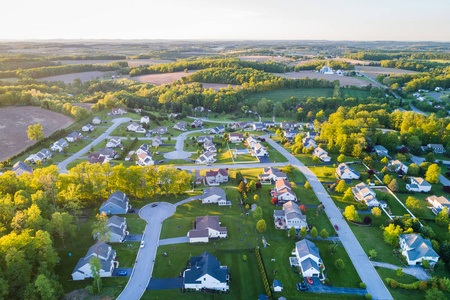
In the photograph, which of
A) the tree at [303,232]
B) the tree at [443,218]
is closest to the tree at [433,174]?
the tree at [443,218]

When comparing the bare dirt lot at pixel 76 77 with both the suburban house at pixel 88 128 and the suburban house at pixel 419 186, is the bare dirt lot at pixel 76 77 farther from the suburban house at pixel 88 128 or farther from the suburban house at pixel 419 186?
the suburban house at pixel 419 186

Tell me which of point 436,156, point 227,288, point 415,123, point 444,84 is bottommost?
point 227,288

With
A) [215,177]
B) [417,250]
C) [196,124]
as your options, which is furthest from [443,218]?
[196,124]

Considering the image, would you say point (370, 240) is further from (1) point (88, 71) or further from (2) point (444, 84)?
(1) point (88, 71)

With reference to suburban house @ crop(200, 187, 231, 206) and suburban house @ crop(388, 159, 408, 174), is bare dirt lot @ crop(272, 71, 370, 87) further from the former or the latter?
suburban house @ crop(200, 187, 231, 206)

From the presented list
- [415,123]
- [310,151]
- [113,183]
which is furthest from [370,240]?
[415,123]

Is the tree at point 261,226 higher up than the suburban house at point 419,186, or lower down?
lower down

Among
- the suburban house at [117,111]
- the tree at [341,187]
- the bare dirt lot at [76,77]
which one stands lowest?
the tree at [341,187]
